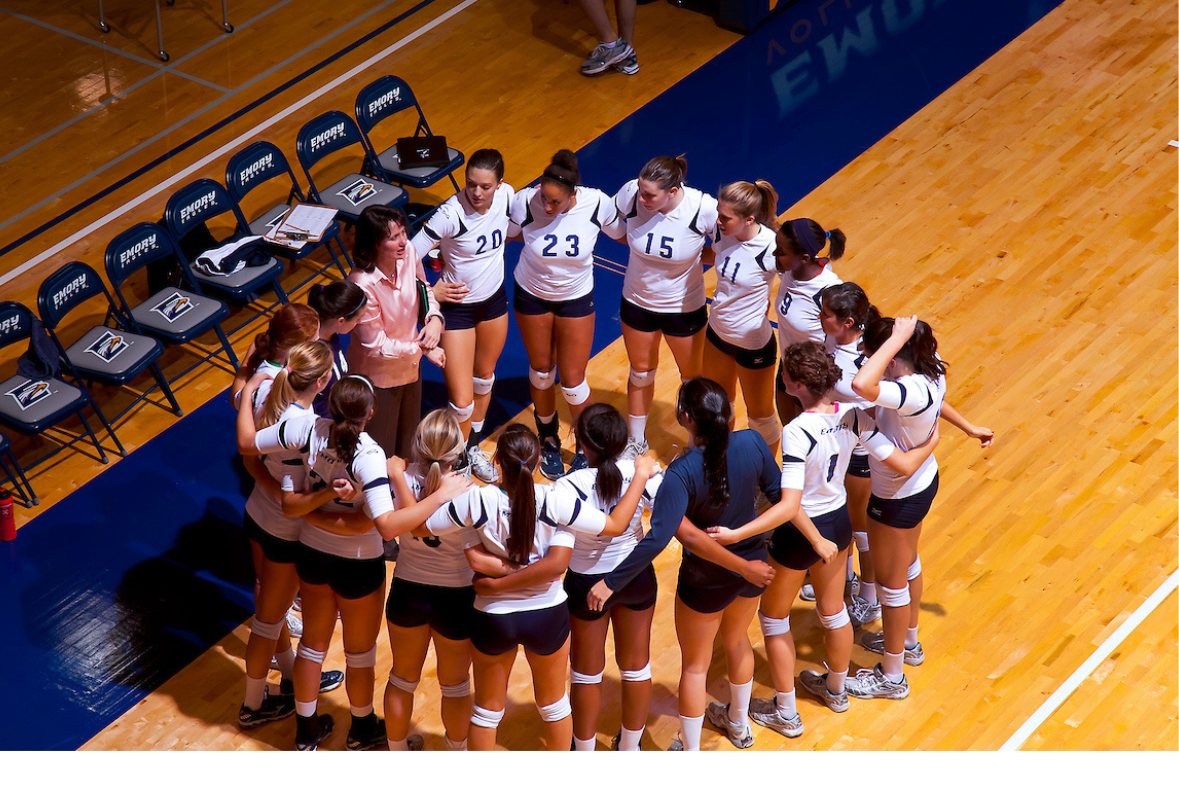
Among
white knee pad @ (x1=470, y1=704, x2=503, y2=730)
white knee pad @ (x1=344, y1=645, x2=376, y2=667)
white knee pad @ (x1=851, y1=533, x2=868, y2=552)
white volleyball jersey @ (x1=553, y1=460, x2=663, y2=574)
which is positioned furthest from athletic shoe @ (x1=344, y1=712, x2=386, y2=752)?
white knee pad @ (x1=851, y1=533, x2=868, y2=552)

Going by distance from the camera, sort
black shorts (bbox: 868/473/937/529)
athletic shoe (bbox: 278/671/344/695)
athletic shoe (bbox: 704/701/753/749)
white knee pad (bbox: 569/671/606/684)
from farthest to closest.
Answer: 1. athletic shoe (bbox: 278/671/344/695)
2. athletic shoe (bbox: 704/701/753/749)
3. black shorts (bbox: 868/473/937/529)
4. white knee pad (bbox: 569/671/606/684)

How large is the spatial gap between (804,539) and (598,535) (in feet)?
3.40

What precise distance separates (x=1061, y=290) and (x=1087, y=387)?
100 cm

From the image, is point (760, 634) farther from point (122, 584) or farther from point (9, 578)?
point (9, 578)

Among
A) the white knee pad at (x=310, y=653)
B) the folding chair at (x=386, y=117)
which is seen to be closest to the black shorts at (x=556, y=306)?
the folding chair at (x=386, y=117)

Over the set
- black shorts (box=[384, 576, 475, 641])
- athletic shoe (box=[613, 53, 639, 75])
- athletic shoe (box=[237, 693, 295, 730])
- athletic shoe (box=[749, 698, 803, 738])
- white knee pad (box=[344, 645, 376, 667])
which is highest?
black shorts (box=[384, 576, 475, 641])

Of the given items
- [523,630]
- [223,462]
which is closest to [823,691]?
[523,630]

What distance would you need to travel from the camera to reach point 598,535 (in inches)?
177

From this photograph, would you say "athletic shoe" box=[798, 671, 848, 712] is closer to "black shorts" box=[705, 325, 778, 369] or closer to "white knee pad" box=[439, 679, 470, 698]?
"black shorts" box=[705, 325, 778, 369]

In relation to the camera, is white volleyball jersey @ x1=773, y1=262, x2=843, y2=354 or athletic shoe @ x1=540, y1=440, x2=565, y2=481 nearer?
white volleyball jersey @ x1=773, y1=262, x2=843, y2=354

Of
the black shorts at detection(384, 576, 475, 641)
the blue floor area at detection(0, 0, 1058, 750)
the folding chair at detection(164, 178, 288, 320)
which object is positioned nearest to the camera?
the black shorts at detection(384, 576, 475, 641)

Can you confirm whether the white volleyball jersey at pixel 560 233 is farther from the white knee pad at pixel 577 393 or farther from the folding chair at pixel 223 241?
the folding chair at pixel 223 241

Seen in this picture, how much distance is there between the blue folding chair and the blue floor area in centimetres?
121

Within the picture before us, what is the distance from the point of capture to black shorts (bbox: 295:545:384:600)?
4.89m
